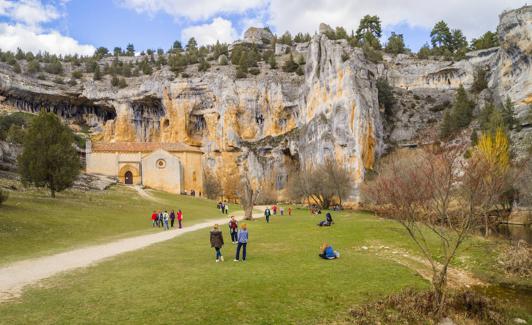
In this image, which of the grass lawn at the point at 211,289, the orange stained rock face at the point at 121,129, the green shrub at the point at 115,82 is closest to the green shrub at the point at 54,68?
the green shrub at the point at 115,82

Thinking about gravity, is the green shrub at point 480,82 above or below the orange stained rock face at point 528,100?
above

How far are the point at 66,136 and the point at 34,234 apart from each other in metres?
16.7

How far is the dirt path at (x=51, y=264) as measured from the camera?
37.7ft

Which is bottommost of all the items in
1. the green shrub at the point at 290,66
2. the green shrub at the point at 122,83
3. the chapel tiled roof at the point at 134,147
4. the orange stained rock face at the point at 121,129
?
the chapel tiled roof at the point at 134,147

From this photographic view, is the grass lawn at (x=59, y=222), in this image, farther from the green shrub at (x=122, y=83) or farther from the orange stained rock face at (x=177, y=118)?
the green shrub at (x=122, y=83)

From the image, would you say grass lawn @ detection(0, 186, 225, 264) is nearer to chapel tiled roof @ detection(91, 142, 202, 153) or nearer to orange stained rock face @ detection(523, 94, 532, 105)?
chapel tiled roof @ detection(91, 142, 202, 153)

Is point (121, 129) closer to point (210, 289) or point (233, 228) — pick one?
Answer: point (233, 228)

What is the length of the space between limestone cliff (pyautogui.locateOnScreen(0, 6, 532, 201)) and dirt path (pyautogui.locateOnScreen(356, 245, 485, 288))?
50.1m

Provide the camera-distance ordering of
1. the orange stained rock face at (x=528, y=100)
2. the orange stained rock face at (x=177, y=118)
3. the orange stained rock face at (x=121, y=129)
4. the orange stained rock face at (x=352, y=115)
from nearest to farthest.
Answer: the orange stained rock face at (x=528, y=100), the orange stained rock face at (x=352, y=115), the orange stained rock face at (x=177, y=118), the orange stained rock face at (x=121, y=129)

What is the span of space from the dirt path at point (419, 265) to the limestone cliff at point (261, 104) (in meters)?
50.1

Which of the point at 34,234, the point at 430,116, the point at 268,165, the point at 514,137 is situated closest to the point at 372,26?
the point at 430,116

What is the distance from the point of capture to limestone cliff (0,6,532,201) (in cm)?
7381

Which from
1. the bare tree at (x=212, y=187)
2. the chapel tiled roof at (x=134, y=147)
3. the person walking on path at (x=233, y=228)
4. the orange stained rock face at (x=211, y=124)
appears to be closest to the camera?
the person walking on path at (x=233, y=228)

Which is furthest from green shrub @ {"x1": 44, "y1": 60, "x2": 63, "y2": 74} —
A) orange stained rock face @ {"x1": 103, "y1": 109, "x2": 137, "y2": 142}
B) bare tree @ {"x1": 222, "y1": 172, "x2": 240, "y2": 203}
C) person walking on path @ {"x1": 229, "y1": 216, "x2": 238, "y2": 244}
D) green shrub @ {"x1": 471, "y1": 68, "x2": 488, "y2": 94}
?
green shrub @ {"x1": 471, "y1": 68, "x2": 488, "y2": 94}
